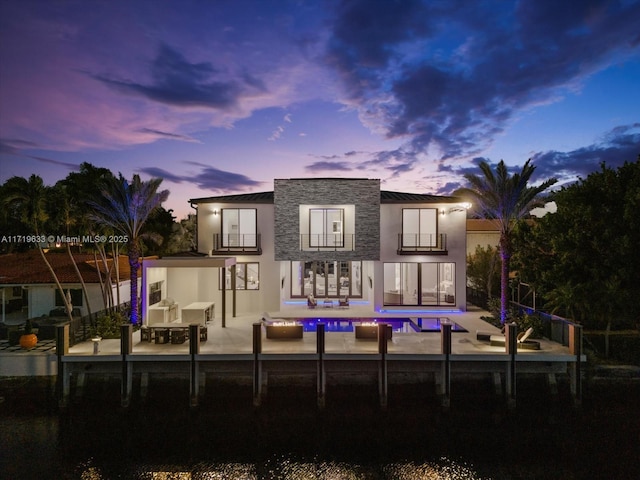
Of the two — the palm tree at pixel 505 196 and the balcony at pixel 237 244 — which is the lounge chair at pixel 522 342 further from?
the balcony at pixel 237 244

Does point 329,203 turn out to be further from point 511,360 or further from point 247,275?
point 511,360

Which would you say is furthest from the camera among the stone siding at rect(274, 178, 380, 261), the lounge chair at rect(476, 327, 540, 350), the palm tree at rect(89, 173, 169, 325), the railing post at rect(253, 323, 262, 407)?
the stone siding at rect(274, 178, 380, 261)

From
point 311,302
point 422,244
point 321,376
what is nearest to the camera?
point 321,376

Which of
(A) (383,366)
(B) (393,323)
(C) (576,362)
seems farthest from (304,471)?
(C) (576,362)

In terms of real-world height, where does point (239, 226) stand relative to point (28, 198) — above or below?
below

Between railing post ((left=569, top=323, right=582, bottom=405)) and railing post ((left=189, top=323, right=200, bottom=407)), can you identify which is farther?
railing post ((left=569, top=323, right=582, bottom=405))

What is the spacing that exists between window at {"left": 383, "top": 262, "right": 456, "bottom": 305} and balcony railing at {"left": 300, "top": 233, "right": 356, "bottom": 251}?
255cm

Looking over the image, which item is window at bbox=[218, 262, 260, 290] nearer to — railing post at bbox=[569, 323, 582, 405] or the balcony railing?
the balcony railing

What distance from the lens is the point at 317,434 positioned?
1288 centimetres

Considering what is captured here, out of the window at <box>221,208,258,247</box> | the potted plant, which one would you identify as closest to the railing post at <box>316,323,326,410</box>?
the window at <box>221,208,258,247</box>

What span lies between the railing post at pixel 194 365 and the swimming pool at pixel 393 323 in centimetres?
492

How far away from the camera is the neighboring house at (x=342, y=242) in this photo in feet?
73.7

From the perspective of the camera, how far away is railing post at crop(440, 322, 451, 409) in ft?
45.6

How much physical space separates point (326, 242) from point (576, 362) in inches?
526
